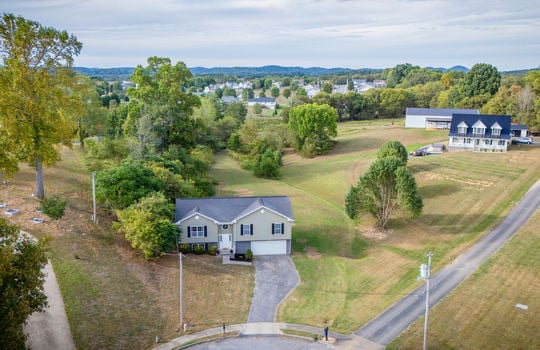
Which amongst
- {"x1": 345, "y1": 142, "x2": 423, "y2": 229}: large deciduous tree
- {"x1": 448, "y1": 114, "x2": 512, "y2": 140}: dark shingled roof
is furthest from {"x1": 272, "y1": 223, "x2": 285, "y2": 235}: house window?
{"x1": 448, "y1": 114, "x2": 512, "y2": 140}: dark shingled roof

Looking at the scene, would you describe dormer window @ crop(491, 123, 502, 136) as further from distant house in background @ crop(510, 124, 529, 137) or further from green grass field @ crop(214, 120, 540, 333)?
distant house in background @ crop(510, 124, 529, 137)

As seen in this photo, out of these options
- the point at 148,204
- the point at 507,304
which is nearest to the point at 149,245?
the point at 148,204

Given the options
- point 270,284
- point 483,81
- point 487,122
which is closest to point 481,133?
point 487,122

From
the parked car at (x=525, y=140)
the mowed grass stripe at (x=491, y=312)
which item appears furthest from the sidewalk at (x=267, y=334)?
the parked car at (x=525, y=140)

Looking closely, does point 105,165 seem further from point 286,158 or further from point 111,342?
point 286,158

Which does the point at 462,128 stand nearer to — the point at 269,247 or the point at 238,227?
the point at 269,247

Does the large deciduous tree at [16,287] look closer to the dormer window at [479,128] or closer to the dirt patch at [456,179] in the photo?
the dirt patch at [456,179]
